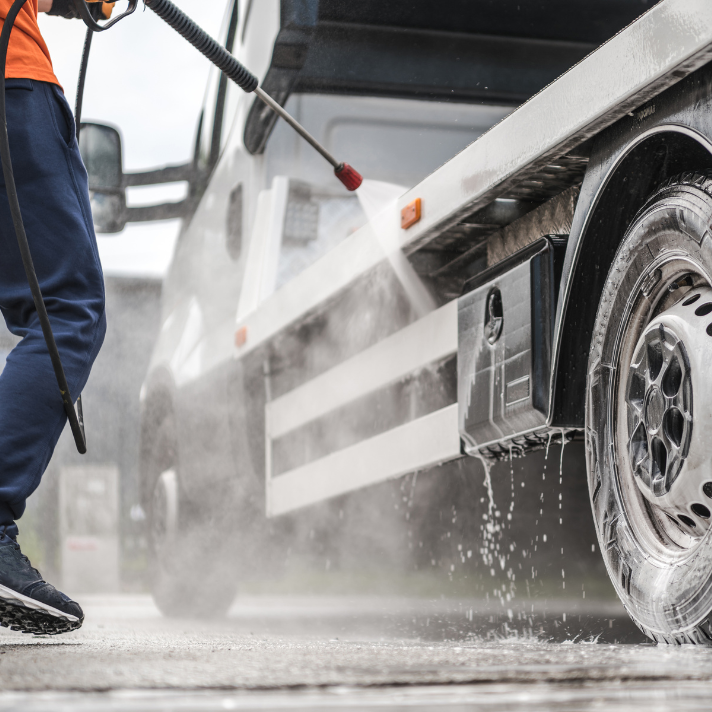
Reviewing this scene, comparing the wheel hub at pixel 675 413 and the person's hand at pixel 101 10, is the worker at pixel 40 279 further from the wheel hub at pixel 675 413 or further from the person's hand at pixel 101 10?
the wheel hub at pixel 675 413

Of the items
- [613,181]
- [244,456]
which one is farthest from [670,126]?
[244,456]

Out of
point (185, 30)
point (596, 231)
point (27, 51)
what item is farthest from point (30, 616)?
point (185, 30)

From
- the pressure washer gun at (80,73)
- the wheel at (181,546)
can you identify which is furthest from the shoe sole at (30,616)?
the wheel at (181,546)

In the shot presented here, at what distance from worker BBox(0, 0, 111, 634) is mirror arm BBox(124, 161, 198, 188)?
7.12ft

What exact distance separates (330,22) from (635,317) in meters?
Answer: 1.88

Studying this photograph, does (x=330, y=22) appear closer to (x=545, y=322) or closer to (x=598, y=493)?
(x=545, y=322)

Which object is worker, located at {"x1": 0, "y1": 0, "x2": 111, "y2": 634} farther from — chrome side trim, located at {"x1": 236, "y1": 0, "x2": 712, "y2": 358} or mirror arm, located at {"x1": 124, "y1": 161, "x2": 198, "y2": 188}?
mirror arm, located at {"x1": 124, "y1": 161, "x2": 198, "y2": 188}

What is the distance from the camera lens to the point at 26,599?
1.77 meters

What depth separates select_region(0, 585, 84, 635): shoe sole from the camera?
1.76 metres

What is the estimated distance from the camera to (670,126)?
164 cm

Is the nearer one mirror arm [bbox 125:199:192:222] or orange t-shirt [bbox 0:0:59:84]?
orange t-shirt [bbox 0:0:59:84]

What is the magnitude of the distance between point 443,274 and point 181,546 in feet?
7.01

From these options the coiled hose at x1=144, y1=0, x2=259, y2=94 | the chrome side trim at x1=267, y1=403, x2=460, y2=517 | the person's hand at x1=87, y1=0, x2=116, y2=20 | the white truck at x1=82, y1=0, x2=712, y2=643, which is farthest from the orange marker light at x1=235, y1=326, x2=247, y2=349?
the person's hand at x1=87, y1=0, x2=116, y2=20

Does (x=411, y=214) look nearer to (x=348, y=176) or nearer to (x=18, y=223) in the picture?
(x=348, y=176)
